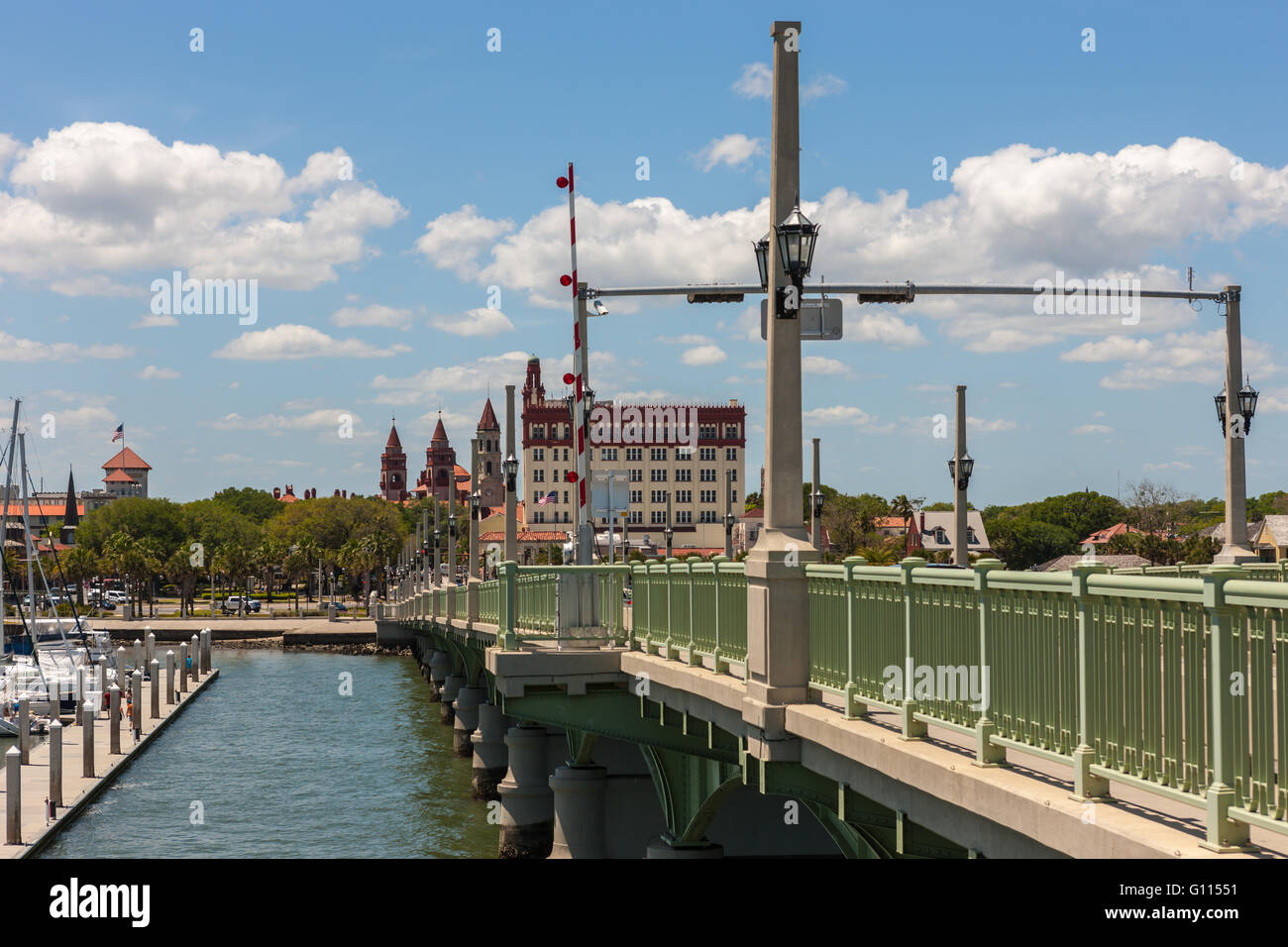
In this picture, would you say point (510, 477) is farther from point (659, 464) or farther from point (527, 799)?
point (659, 464)

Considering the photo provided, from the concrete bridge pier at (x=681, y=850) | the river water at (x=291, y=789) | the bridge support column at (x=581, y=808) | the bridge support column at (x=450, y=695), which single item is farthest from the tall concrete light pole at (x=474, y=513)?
the concrete bridge pier at (x=681, y=850)

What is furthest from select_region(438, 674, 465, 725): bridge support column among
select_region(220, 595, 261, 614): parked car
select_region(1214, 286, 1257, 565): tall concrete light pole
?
select_region(220, 595, 261, 614): parked car

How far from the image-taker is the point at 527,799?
3042 centimetres

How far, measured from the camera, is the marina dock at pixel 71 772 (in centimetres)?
3052

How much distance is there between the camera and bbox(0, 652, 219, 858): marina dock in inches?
1201

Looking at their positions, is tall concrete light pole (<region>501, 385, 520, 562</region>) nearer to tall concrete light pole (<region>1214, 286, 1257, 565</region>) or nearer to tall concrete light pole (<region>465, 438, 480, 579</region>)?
tall concrete light pole (<region>465, 438, 480, 579</region>)

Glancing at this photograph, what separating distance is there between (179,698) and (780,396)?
2275 inches

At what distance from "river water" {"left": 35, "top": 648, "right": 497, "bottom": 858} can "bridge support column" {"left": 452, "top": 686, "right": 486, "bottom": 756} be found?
0.85m

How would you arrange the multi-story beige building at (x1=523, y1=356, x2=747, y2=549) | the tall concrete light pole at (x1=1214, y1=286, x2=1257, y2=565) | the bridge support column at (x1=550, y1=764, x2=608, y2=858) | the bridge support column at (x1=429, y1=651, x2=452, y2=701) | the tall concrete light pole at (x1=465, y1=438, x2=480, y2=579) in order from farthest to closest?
1. the multi-story beige building at (x1=523, y1=356, x2=747, y2=549)
2. the bridge support column at (x1=429, y1=651, x2=452, y2=701)
3. the tall concrete light pole at (x1=465, y1=438, x2=480, y2=579)
4. the bridge support column at (x1=550, y1=764, x2=608, y2=858)
5. the tall concrete light pole at (x1=1214, y1=286, x2=1257, y2=565)

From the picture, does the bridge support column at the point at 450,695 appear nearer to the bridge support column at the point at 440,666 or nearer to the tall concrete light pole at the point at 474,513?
the bridge support column at the point at 440,666

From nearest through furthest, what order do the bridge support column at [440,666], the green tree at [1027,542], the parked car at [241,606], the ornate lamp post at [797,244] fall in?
the ornate lamp post at [797,244] → the bridge support column at [440,666] → the green tree at [1027,542] → the parked car at [241,606]

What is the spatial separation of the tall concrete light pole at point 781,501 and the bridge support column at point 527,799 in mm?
19901

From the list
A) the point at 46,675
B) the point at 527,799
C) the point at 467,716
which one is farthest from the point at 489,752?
the point at 46,675
